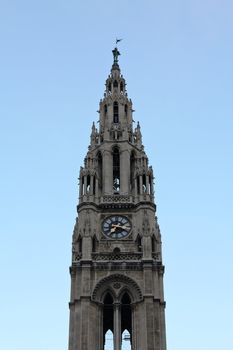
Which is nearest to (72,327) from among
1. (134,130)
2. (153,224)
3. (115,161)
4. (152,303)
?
(152,303)

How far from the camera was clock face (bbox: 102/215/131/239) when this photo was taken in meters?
61.2

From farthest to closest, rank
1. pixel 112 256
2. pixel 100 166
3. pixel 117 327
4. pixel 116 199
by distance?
1. pixel 100 166
2. pixel 116 199
3. pixel 112 256
4. pixel 117 327

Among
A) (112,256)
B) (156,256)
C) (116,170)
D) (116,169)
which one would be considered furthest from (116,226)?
(116,169)

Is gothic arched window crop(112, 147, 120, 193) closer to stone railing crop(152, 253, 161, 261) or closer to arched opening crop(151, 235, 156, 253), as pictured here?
arched opening crop(151, 235, 156, 253)

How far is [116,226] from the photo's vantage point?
61688 mm

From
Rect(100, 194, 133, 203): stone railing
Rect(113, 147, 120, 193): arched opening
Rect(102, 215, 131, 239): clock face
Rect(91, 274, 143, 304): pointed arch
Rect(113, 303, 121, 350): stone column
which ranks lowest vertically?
Rect(113, 303, 121, 350): stone column

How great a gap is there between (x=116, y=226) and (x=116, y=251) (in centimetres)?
279

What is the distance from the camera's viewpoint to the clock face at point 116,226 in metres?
61.2

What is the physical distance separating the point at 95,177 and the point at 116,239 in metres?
6.62

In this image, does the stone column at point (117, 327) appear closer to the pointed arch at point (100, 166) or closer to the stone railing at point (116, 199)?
the stone railing at point (116, 199)

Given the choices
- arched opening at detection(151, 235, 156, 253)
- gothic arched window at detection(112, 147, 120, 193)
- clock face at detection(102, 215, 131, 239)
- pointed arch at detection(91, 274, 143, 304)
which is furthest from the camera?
gothic arched window at detection(112, 147, 120, 193)

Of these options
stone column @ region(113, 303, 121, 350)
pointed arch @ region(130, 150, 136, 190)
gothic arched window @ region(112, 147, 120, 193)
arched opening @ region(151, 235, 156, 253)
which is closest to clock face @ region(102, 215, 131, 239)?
arched opening @ region(151, 235, 156, 253)

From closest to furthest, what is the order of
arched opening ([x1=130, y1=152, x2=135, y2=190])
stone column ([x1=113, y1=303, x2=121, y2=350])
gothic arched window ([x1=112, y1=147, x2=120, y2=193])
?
stone column ([x1=113, y1=303, x2=121, y2=350]) → arched opening ([x1=130, y1=152, x2=135, y2=190]) → gothic arched window ([x1=112, y1=147, x2=120, y2=193])

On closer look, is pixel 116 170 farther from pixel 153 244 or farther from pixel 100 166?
pixel 153 244
